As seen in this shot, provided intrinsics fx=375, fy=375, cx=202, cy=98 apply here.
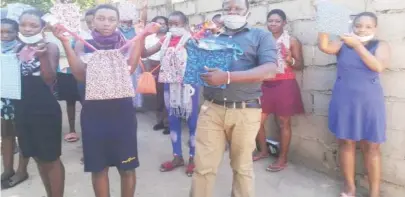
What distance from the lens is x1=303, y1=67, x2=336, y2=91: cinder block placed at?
364 cm

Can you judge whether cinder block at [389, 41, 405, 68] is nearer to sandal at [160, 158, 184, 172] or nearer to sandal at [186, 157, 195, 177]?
sandal at [186, 157, 195, 177]

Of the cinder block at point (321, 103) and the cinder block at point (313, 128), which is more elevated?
the cinder block at point (321, 103)

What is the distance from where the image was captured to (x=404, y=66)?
303cm

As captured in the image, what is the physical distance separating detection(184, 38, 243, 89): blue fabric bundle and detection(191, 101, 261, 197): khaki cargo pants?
271 mm

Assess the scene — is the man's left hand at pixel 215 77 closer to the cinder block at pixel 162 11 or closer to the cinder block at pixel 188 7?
the cinder block at pixel 188 7

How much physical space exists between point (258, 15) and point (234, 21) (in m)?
1.85

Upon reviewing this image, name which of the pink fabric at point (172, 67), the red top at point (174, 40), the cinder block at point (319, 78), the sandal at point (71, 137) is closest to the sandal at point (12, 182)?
the sandal at point (71, 137)

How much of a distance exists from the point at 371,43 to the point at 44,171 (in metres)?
2.82

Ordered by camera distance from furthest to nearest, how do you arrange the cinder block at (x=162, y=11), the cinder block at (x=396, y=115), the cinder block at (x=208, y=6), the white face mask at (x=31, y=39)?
the cinder block at (x=162, y=11)
the cinder block at (x=208, y=6)
the cinder block at (x=396, y=115)
the white face mask at (x=31, y=39)

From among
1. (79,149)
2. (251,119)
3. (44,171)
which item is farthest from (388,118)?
(79,149)

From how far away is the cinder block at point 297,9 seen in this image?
3.76 m

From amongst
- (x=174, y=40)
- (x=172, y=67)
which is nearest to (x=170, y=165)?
(x=172, y=67)

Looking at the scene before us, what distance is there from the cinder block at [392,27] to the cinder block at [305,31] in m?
0.71

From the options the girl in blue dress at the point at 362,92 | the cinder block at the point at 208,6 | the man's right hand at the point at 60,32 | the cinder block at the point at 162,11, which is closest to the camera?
the man's right hand at the point at 60,32
